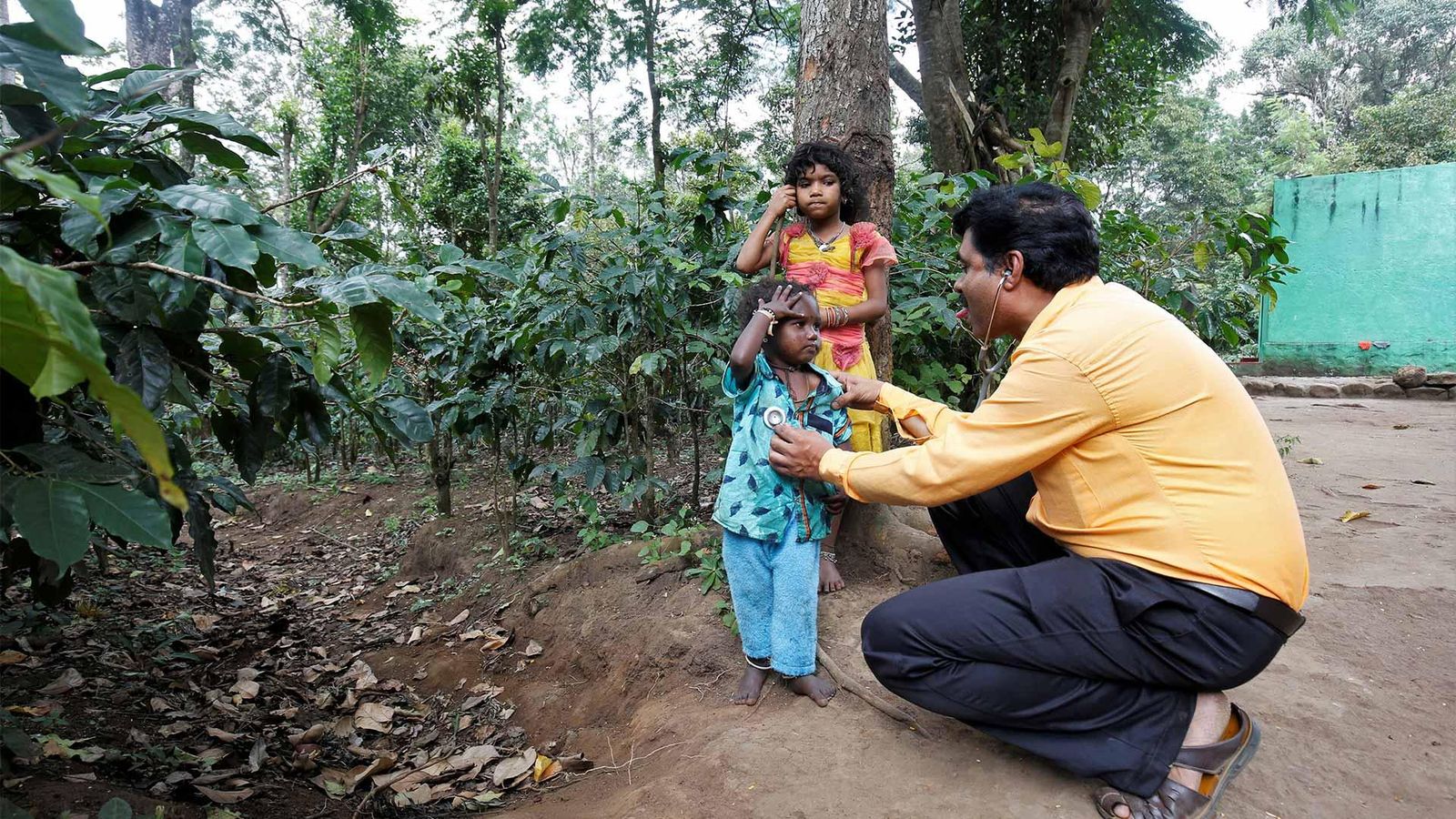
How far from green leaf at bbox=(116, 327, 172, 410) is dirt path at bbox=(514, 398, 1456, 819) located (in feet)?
4.70

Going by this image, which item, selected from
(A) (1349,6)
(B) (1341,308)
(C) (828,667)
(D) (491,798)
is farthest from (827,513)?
(B) (1341,308)

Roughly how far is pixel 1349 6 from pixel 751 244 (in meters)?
9.31

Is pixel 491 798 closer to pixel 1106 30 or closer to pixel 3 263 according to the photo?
pixel 3 263

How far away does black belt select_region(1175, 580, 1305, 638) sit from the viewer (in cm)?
174

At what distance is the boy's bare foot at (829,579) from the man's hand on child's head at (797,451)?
0.89 metres

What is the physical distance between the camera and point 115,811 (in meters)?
1.65

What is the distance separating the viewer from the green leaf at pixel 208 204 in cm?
147

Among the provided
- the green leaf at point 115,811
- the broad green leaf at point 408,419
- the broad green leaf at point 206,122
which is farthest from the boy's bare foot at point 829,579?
the broad green leaf at point 206,122

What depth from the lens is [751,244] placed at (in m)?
3.04

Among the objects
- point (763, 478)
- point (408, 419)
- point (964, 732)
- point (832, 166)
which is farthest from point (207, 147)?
point (964, 732)

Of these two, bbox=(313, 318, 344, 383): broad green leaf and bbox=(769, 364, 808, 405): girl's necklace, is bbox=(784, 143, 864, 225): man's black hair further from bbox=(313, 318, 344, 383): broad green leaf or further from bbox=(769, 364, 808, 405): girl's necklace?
bbox=(313, 318, 344, 383): broad green leaf

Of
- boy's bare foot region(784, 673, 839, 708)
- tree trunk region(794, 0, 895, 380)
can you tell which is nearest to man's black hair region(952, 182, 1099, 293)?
tree trunk region(794, 0, 895, 380)

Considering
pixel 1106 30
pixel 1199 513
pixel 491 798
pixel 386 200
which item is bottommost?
pixel 491 798

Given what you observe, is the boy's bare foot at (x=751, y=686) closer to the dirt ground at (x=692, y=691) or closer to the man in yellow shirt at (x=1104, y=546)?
the dirt ground at (x=692, y=691)
